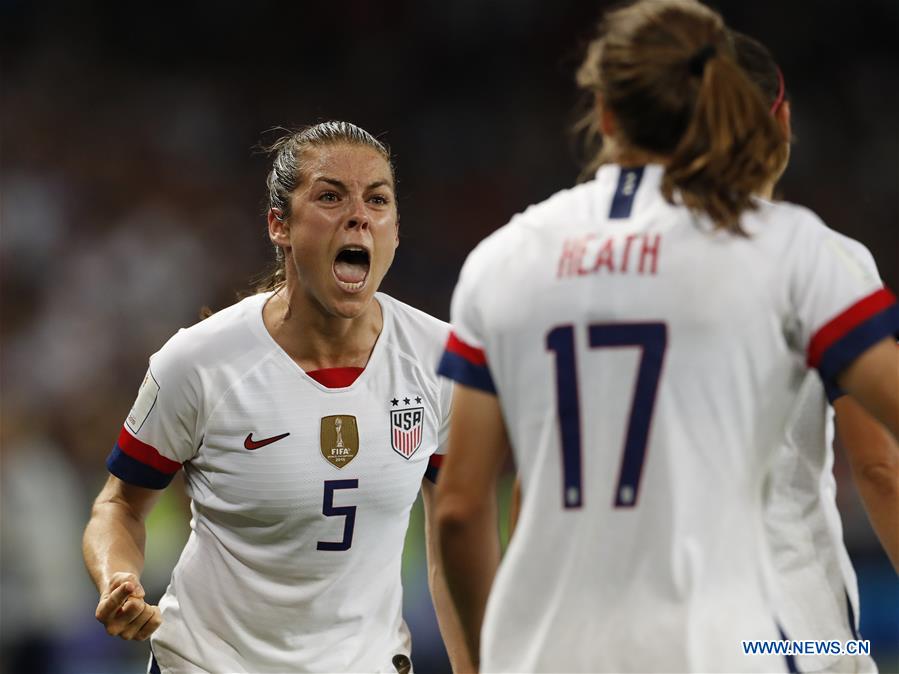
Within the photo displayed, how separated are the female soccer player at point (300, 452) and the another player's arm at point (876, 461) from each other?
1.18m

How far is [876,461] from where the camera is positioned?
293cm

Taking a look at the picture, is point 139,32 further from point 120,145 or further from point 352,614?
point 352,614

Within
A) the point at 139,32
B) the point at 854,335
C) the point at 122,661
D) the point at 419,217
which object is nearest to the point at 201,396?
the point at 854,335

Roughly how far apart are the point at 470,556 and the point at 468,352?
396mm

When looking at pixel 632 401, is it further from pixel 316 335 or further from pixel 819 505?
pixel 316 335

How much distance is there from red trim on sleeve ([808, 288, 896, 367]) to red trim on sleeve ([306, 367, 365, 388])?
1.67m

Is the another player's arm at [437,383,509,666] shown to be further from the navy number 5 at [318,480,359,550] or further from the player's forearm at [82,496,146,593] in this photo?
the player's forearm at [82,496,146,593]

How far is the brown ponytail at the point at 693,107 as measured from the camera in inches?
90.5

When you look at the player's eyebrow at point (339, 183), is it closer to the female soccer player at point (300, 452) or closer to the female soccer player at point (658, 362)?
the female soccer player at point (300, 452)

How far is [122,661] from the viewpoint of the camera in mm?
7707
